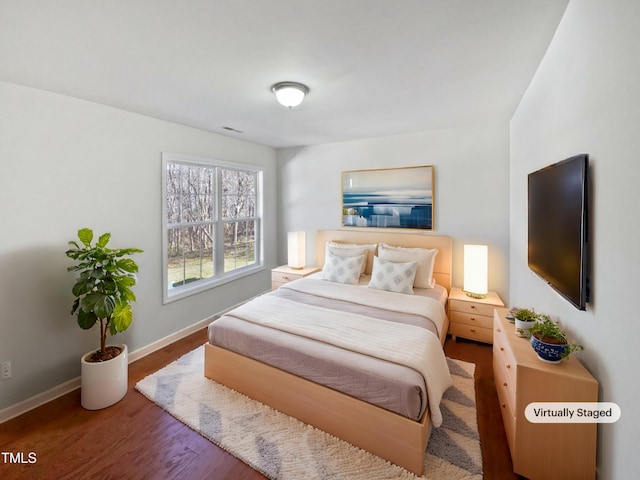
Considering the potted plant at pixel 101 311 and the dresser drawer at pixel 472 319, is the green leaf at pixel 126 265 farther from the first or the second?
the dresser drawer at pixel 472 319

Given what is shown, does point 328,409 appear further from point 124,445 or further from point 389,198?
point 389,198

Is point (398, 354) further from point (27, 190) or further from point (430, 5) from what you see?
point (27, 190)

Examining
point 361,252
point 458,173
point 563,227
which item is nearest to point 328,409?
point 563,227

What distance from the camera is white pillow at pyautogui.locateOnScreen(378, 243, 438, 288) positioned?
10.9 ft

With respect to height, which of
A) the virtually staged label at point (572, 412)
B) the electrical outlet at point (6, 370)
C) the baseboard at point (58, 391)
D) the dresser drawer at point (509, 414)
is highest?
the virtually staged label at point (572, 412)

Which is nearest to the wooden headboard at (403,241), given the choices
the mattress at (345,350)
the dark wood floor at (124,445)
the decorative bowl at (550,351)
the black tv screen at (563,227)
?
the mattress at (345,350)

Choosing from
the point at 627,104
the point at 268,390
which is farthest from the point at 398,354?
the point at 627,104

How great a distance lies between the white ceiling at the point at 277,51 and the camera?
1377 millimetres

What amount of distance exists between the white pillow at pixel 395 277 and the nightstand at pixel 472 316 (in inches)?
21.9

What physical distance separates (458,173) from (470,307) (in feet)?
5.29

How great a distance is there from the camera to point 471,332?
3.17 metres

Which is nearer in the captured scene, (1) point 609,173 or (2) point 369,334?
Result: (1) point 609,173

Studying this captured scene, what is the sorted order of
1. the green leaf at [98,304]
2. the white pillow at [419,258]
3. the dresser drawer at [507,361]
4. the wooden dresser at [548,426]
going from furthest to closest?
the white pillow at [419,258], the green leaf at [98,304], the dresser drawer at [507,361], the wooden dresser at [548,426]

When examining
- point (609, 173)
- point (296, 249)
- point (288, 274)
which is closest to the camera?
point (609, 173)
